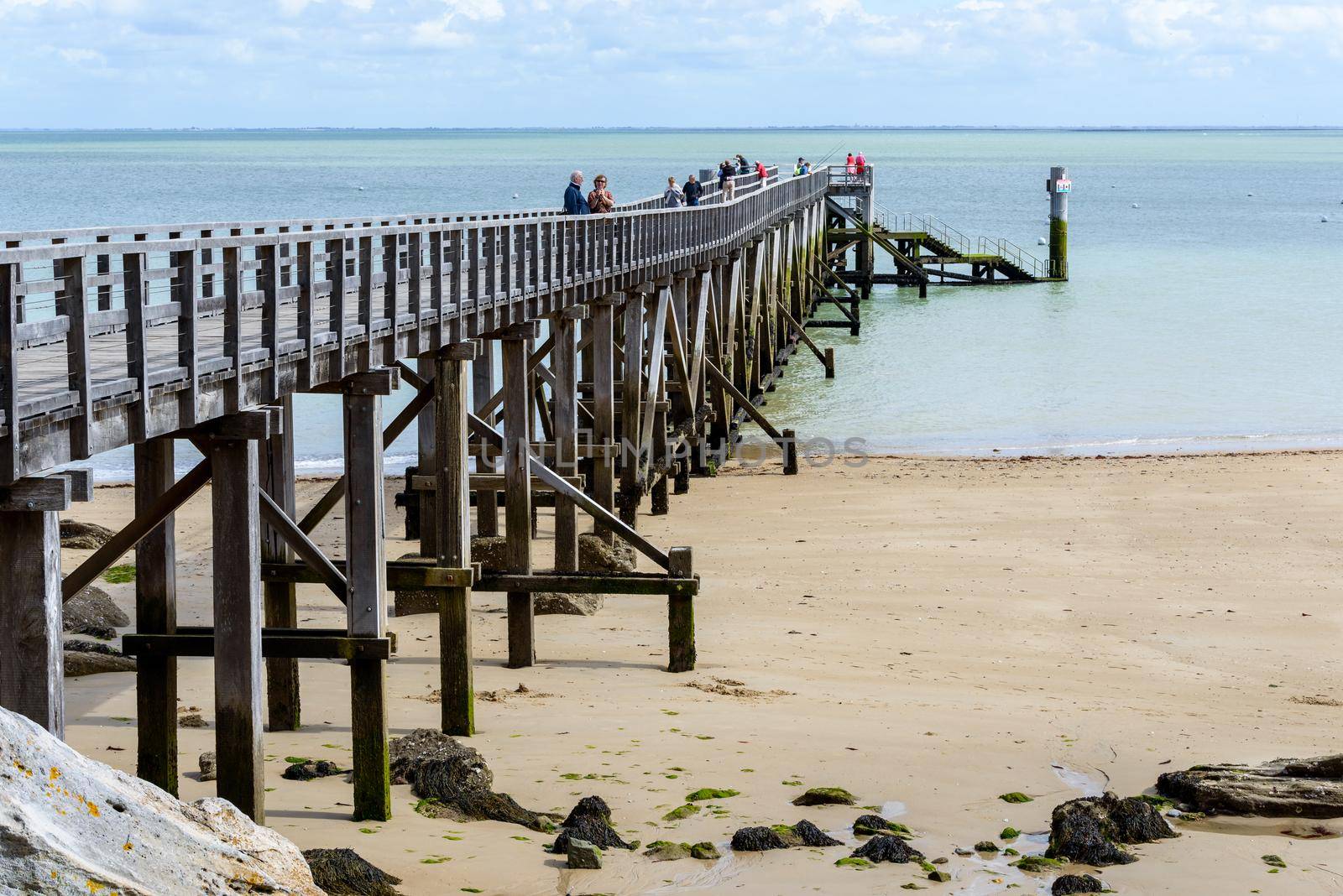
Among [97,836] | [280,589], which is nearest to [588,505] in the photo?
[280,589]

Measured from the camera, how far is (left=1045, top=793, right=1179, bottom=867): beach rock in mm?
8477

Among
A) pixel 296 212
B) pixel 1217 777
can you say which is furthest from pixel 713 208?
pixel 296 212

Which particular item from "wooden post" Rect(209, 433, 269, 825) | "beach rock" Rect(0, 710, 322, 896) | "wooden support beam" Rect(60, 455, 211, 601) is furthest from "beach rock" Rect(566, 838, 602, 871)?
"beach rock" Rect(0, 710, 322, 896)

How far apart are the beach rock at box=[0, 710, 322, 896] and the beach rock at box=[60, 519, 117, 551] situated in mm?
13070

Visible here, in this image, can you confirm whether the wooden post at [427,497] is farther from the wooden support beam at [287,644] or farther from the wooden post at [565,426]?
the wooden support beam at [287,644]

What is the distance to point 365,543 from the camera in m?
9.38

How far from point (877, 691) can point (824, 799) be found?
2882 mm

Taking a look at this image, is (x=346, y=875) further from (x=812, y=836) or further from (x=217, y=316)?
(x=217, y=316)

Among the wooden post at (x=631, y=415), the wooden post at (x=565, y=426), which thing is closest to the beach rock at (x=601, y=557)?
the wooden post at (x=565, y=426)

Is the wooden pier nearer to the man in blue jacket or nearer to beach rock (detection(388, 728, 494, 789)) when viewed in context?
the man in blue jacket

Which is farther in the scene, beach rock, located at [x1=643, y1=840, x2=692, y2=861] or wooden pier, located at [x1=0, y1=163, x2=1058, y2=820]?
beach rock, located at [x1=643, y1=840, x2=692, y2=861]

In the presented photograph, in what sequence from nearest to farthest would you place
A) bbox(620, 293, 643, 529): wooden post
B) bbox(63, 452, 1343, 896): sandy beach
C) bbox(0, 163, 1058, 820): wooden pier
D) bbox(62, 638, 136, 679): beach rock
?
bbox(0, 163, 1058, 820): wooden pier → bbox(63, 452, 1343, 896): sandy beach → bbox(62, 638, 136, 679): beach rock → bbox(620, 293, 643, 529): wooden post

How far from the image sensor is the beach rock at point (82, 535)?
1745cm

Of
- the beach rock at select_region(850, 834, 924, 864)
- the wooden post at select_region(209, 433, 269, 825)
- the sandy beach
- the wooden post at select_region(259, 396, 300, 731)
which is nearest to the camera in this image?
the wooden post at select_region(209, 433, 269, 825)
